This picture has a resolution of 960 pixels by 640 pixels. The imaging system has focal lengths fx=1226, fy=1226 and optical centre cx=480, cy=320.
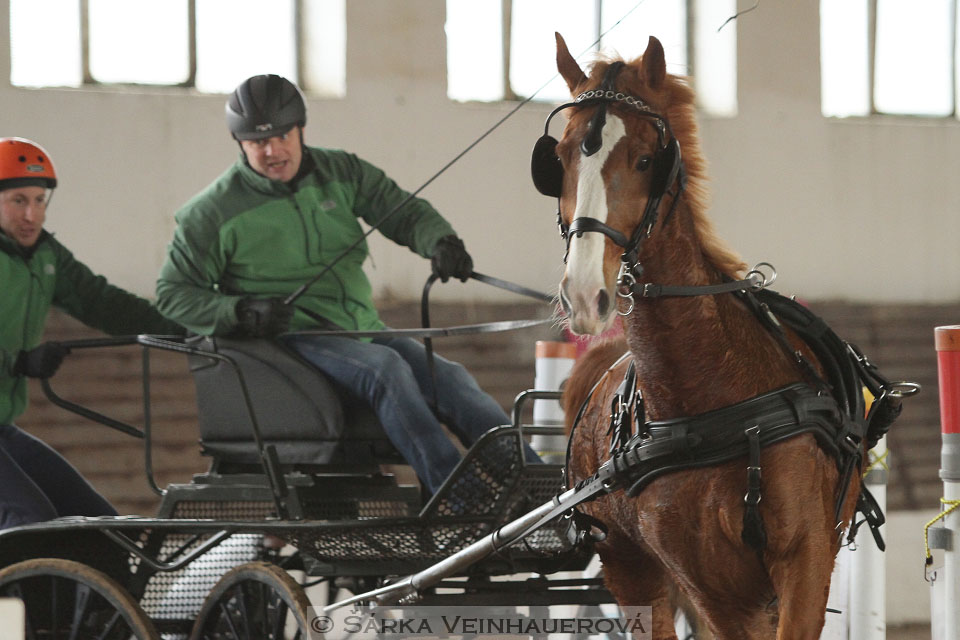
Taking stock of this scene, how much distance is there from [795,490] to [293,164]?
1.80 meters

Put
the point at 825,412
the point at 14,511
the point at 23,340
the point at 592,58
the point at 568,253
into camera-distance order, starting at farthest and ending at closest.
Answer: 1. the point at 23,340
2. the point at 14,511
3. the point at 592,58
4. the point at 825,412
5. the point at 568,253

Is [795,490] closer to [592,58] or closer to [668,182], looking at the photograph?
[668,182]

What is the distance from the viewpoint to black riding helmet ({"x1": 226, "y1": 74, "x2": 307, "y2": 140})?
3.24 m

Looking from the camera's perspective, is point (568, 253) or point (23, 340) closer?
point (568, 253)

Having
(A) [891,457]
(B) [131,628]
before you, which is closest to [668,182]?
(B) [131,628]

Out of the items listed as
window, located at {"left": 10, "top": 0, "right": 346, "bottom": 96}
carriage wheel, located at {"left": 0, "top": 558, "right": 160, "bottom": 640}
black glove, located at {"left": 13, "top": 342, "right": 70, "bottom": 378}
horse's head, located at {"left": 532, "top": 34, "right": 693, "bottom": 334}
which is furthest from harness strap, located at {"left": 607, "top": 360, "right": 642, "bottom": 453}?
window, located at {"left": 10, "top": 0, "right": 346, "bottom": 96}

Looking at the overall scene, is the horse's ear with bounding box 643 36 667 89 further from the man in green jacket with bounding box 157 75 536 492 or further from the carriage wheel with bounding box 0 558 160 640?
the carriage wheel with bounding box 0 558 160 640

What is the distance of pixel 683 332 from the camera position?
216 centimetres

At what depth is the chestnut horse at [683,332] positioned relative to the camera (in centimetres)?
204

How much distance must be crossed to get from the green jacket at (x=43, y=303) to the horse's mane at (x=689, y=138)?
1.93 metres

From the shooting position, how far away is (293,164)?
11.0 feet

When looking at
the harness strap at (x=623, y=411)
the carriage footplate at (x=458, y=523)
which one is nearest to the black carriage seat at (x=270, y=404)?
the carriage footplate at (x=458, y=523)

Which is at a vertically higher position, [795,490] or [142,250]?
[142,250]

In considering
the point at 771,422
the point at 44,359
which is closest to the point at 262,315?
the point at 44,359
